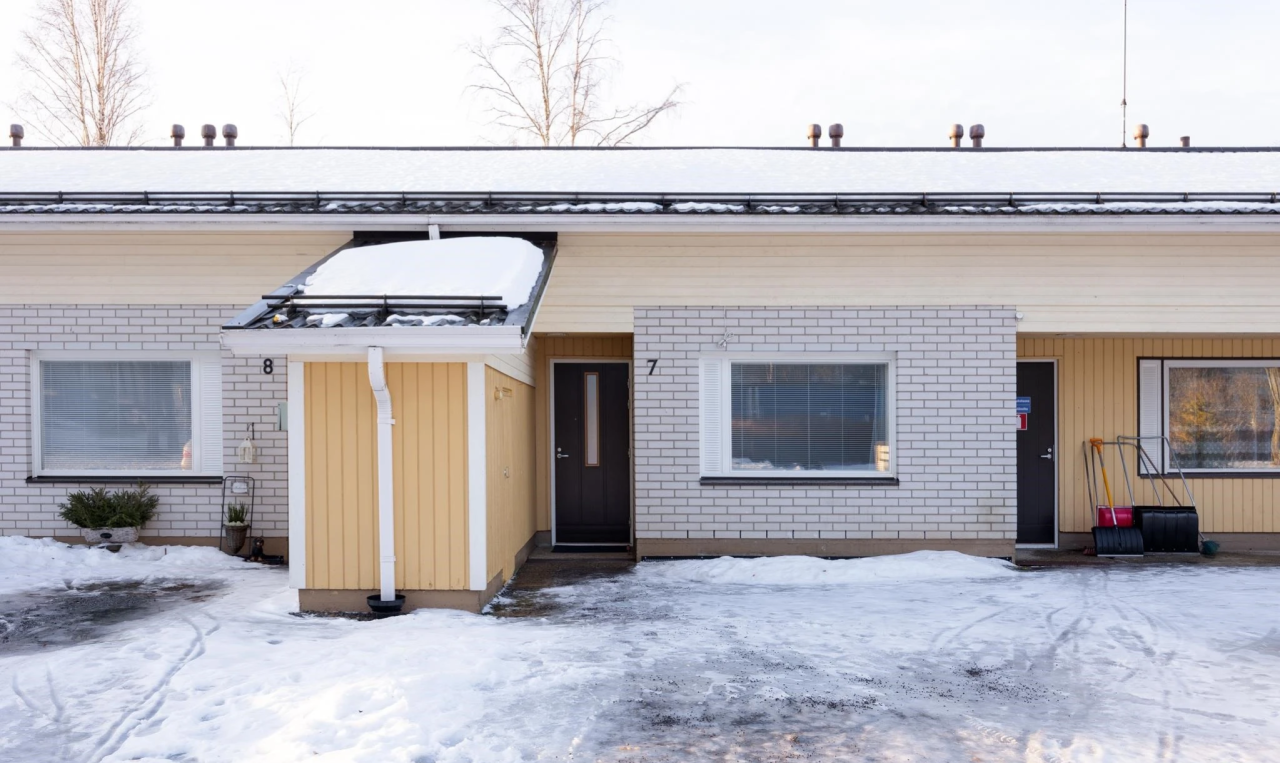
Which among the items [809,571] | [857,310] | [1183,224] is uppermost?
[1183,224]

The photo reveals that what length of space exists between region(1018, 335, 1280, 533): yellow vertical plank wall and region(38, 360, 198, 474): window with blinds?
8.63 meters

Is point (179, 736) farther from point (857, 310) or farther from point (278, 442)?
point (857, 310)

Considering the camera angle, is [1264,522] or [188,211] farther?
[1264,522]

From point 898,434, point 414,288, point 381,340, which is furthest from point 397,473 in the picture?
point 898,434

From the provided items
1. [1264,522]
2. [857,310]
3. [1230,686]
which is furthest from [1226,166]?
[1230,686]

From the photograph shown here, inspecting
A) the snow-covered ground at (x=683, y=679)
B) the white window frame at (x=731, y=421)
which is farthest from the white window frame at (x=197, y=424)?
the white window frame at (x=731, y=421)

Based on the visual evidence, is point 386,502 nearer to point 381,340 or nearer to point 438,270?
point 381,340

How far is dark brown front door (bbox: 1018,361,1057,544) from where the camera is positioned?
10.9m

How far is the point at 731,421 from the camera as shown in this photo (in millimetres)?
9672

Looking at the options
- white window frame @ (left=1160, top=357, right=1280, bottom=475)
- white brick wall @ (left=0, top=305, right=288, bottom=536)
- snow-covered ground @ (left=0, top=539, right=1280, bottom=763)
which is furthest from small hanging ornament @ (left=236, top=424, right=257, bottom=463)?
white window frame @ (left=1160, top=357, right=1280, bottom=475)

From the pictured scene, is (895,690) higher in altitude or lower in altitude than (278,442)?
lower

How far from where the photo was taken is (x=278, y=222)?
9.12 m

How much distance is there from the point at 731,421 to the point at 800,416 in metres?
0.68

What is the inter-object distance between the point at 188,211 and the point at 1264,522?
11256 mm
